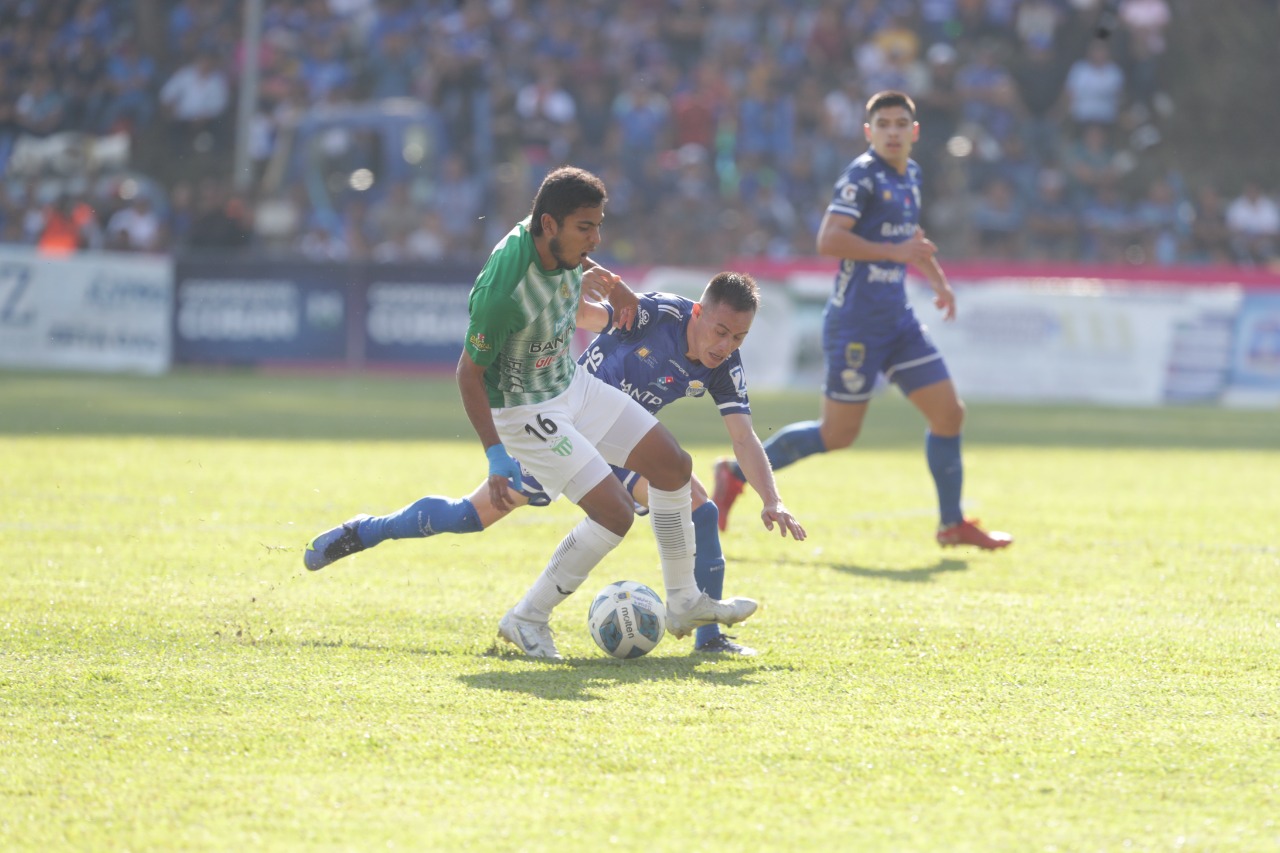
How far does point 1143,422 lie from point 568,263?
41.9 ft

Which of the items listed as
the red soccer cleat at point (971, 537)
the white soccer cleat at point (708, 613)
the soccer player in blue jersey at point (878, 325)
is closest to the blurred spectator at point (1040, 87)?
the soccer player in blue jersey at point (878, 325)

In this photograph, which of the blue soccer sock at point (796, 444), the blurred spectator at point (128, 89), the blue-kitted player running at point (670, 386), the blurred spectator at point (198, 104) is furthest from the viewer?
the blurred spectator at point (128, 89)

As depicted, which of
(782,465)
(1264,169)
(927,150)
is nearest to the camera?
(782,465)

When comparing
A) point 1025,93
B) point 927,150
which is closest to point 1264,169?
point 1025,93

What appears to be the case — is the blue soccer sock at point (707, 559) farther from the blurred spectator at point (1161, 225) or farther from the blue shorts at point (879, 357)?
the blurred spectator at point (1161, 225)

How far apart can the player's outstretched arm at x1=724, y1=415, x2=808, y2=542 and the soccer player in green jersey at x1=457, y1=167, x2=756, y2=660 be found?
0.71 feet

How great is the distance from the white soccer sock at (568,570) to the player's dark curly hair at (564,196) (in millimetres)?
1105

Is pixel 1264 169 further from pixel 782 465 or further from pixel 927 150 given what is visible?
pixel 782 465

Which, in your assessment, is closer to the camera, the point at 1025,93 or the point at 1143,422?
the point at 1143,422

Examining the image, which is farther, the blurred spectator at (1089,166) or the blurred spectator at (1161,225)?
the blurred spectator at (1089,166)

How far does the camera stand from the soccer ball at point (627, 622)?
570 centimetres

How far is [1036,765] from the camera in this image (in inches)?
167

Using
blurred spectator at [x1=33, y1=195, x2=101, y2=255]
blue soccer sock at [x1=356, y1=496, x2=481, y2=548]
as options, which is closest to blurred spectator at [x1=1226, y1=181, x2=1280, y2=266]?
blurred spectator at [x1=33, y1=195, x2=101, y2=255]

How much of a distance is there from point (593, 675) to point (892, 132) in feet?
13.9
